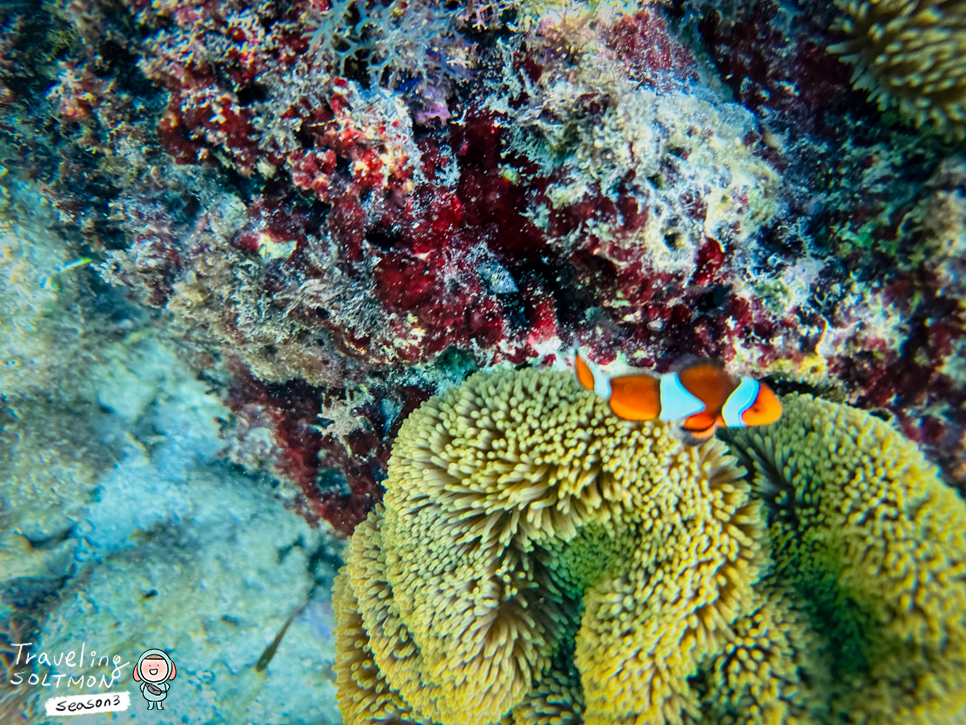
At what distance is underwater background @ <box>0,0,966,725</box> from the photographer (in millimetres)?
1667

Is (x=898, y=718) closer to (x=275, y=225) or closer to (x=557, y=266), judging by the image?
(x=557, y=266)

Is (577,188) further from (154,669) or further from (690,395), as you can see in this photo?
(154,669)

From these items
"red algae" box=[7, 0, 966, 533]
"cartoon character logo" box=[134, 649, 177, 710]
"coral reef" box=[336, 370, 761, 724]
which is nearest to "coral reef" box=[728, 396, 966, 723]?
"coral reef" box=[336, 370, 761, 724]

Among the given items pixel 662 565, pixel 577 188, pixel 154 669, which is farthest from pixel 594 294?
pixel 154 669

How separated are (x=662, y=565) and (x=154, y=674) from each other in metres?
3.66

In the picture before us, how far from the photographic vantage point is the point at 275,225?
2.16 metres

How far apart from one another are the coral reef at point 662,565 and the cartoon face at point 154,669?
8.00 feet

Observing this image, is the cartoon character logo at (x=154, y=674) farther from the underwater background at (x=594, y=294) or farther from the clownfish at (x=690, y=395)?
the clownfish at (x=690, y=395)

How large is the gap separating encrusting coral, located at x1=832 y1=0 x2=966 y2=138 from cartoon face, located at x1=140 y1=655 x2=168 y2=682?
5.06 metres

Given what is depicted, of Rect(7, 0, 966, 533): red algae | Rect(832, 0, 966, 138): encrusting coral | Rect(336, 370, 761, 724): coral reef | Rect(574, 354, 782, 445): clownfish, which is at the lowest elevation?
Rect(336, 370, 761, 724): coral reef

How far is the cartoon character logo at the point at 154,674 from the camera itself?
11.2 ft

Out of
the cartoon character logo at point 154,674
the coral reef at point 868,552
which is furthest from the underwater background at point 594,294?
the cartoon character logo at point 154,674

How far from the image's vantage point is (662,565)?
169 cm

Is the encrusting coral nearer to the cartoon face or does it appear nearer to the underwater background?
the underwater background
